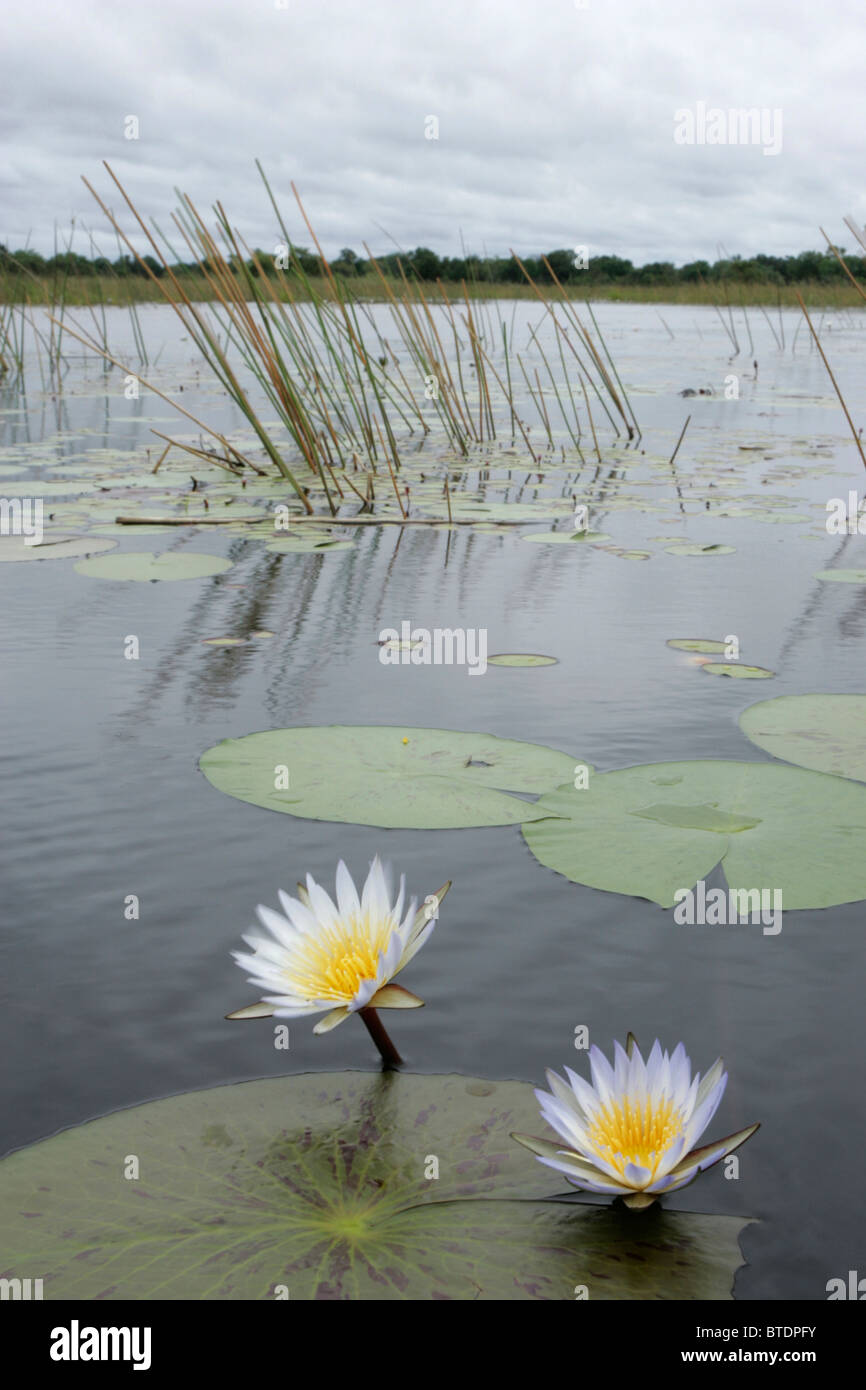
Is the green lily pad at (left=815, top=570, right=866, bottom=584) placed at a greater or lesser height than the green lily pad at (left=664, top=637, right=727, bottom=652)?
greater

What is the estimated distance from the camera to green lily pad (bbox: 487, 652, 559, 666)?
232 centimetres

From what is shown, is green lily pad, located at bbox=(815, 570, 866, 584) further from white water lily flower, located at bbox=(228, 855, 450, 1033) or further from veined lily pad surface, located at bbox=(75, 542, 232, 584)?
white water lily flower, located at bbox=(228, 855, 450, 1033)

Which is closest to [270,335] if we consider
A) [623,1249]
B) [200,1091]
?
[200,1091]

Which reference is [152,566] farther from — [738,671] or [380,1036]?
[380,1036]

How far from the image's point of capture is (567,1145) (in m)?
0.90

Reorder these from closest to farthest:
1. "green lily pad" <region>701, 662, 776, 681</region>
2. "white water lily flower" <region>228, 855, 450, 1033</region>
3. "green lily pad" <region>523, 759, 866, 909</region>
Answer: "white water lily flower" <region>228, 855, 450, 1033</region> < "green lily pad" <region>523, 759, 866, 909</region> < "green lily pad" <region>701, 662, 776, 681</region>

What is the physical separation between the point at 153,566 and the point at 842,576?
1914 mm

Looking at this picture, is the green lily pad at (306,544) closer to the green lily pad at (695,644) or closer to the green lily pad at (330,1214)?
the green lily pad at (695,644)

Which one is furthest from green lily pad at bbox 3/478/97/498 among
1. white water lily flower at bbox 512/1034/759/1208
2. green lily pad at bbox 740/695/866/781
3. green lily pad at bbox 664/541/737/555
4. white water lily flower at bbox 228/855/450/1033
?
white water lily flower at bbox 512/1034/759/1208

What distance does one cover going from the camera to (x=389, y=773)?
1.73 m

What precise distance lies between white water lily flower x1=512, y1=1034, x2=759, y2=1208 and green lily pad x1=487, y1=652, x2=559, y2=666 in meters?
1.48

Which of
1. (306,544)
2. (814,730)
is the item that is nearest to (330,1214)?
(814,730)

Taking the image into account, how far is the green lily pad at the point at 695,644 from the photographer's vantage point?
95.5 inches
